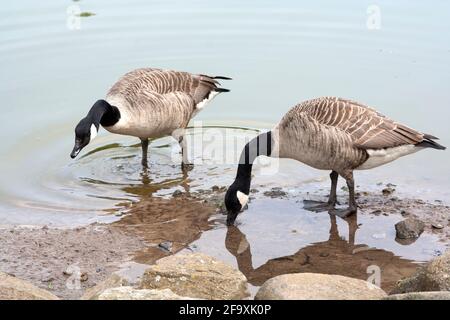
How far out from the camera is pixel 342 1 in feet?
57.0

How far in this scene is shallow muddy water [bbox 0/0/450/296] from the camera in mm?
8531

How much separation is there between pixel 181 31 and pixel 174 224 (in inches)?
326

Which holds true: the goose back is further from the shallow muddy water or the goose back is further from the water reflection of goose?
the water reflection of goose

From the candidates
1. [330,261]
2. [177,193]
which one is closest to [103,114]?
[177,193]

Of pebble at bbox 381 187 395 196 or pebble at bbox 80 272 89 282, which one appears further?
pebble at bbox 381 187 395 196

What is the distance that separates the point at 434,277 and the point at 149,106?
5412 mm

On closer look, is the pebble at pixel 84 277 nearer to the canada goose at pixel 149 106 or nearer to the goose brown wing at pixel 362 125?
the canada goose at pixel 149 106

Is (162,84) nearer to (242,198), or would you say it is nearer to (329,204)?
(242,198)

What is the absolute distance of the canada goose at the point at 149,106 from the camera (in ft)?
31.5

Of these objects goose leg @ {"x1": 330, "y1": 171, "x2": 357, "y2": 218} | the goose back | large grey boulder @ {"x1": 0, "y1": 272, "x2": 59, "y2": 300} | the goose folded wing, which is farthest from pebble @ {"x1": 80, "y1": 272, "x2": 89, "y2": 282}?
the goose folded wing

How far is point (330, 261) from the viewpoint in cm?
780

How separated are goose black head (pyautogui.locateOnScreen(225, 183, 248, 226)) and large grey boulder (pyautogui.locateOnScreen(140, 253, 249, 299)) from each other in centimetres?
206
